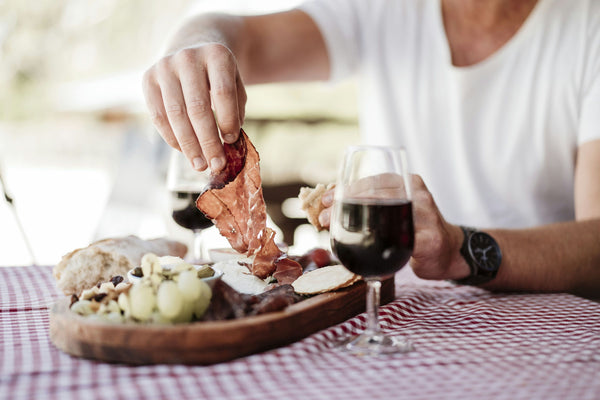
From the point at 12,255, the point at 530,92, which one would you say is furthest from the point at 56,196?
the point at 530,92

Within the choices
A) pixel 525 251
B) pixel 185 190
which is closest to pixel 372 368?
pixel 525 251

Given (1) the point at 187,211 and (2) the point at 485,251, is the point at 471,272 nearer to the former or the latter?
(2) the point at 485,251

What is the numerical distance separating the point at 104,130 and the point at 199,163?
865cm

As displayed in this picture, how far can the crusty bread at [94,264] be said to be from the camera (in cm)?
128

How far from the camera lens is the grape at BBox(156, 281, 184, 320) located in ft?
2.80

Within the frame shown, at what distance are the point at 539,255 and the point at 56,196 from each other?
635 cm

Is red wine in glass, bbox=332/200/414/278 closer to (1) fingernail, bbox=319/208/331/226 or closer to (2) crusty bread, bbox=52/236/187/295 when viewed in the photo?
(1) fingernail, bbox=319/208/331/226

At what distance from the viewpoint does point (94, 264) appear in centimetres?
129

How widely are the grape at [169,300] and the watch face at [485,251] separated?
715mm

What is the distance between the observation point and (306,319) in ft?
3.16

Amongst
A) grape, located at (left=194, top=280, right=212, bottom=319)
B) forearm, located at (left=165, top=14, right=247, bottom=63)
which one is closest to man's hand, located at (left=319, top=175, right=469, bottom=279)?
grape, located at (left=194, top=280, right=212, bottom=319)

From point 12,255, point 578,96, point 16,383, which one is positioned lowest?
point 12,255

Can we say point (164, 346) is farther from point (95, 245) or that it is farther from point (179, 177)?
point (179, 177)

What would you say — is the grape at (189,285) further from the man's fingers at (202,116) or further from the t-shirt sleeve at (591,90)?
the t-shirt sleeve at (591,90)
